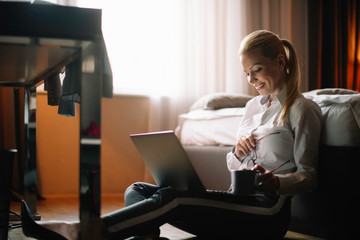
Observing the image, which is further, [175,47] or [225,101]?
[175,47]

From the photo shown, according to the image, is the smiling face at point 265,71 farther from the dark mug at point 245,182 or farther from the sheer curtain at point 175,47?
the sheer curtain at point 175,47

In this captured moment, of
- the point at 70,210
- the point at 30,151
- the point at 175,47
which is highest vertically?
the point at 175,47

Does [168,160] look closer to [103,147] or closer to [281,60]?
[281,60]

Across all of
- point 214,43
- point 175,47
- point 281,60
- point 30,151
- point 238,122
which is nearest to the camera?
point 281,60

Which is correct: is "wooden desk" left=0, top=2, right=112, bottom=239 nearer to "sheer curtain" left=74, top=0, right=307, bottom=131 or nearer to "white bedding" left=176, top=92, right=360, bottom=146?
"white bedding" left=176, top=92, right=360, bottom=146

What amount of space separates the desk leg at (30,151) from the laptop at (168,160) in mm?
854

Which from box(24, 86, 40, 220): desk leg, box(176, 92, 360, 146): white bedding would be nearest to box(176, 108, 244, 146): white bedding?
box(176, 92, 360, 146): white bedding

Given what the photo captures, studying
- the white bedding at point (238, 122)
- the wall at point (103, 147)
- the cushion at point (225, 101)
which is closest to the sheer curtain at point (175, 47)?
the wall at point (103, 147)

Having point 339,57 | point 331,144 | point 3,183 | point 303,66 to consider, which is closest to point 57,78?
point 3,183

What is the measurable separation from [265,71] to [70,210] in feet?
4.47

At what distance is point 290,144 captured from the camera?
1297 millimetres

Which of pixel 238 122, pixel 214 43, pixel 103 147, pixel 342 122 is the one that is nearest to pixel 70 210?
pixel 103 147

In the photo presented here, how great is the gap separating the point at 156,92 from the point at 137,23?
1.64ft

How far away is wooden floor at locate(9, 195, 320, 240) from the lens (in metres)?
1.58
